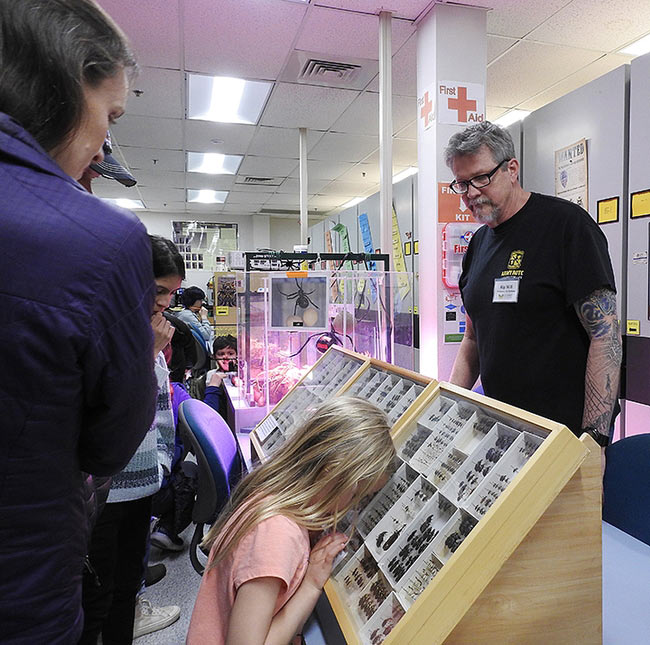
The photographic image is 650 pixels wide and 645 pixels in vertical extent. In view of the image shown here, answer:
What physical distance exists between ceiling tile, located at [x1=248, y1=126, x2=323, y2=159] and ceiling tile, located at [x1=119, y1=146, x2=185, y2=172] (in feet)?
3.24

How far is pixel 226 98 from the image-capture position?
4.43 metres

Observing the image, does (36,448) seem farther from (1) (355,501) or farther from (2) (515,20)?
(2) (515,20)

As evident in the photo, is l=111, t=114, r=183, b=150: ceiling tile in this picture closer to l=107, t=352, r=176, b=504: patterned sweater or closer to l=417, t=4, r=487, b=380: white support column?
l=417, t=4, r=487, b=380: white support column

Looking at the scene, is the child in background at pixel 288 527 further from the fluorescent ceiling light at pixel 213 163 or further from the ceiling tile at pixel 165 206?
the ceiling tile at pixel 165 206

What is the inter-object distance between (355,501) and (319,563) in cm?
13

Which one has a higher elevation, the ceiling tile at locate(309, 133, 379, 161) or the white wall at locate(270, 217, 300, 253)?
the ceiling tile at locate(309, 133, 379, 161)

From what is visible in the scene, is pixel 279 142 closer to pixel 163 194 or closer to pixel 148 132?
pixel 148 132

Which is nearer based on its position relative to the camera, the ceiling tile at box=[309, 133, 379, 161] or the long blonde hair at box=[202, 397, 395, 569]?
the long blonde hair at box=[202, 397, 395, 569]

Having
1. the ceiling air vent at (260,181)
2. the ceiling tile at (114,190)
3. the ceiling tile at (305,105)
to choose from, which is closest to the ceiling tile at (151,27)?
the ceiling tile at (305,105)

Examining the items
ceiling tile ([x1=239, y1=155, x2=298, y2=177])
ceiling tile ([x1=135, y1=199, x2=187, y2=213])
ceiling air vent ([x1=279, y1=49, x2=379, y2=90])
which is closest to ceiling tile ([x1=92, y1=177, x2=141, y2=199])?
ceiling tile ([x1=135, y1=199, x2=187, y2=213])

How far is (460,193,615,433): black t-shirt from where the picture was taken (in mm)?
1420

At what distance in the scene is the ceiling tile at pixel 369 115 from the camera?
4418 mm

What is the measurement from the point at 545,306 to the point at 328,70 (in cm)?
301

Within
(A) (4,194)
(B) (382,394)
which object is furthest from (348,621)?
(A) (4,194)
